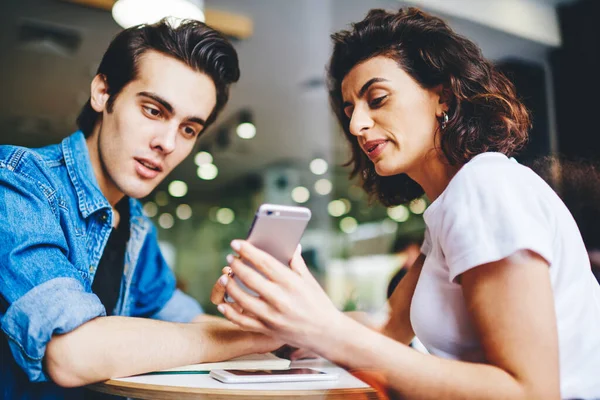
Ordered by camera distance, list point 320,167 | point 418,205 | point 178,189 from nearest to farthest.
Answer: point 418,205 → point 178,189 → point 320,167

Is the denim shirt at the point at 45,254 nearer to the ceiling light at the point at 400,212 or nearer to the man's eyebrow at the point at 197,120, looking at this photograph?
the man's eyebrow at the point at 197,120

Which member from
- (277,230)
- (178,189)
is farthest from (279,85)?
(277,230)

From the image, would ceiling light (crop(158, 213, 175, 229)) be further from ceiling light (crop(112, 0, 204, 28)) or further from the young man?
ceiling light (crop(112, 0, 204, 28))

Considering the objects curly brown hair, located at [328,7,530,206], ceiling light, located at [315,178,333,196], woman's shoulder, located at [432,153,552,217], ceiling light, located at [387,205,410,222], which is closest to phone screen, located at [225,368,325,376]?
woman's shoulder, located at [432,153,552,217]

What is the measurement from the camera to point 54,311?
744 millimetres

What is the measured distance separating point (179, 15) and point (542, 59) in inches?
34.7

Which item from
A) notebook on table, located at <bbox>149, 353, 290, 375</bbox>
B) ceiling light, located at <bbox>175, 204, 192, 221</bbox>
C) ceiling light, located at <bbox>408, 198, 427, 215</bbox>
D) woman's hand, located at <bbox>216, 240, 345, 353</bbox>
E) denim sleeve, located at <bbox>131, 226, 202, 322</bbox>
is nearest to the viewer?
woman's hand, located at <bbox>216, 240, 345, 353</bbox>

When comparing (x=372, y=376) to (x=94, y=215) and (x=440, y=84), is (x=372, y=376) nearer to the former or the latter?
(x=440, y=84)

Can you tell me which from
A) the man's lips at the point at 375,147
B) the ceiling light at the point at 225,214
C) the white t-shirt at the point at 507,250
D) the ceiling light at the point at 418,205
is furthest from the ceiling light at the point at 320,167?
the white t-shirt at the point at 507,250

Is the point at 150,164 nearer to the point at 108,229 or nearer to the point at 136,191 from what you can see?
the point at 136,191

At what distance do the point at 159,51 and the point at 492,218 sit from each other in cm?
79

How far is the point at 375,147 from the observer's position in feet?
3.23

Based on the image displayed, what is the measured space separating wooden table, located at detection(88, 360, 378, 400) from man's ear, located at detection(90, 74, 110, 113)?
0.60 meters

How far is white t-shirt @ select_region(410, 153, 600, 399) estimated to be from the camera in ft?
2.22
